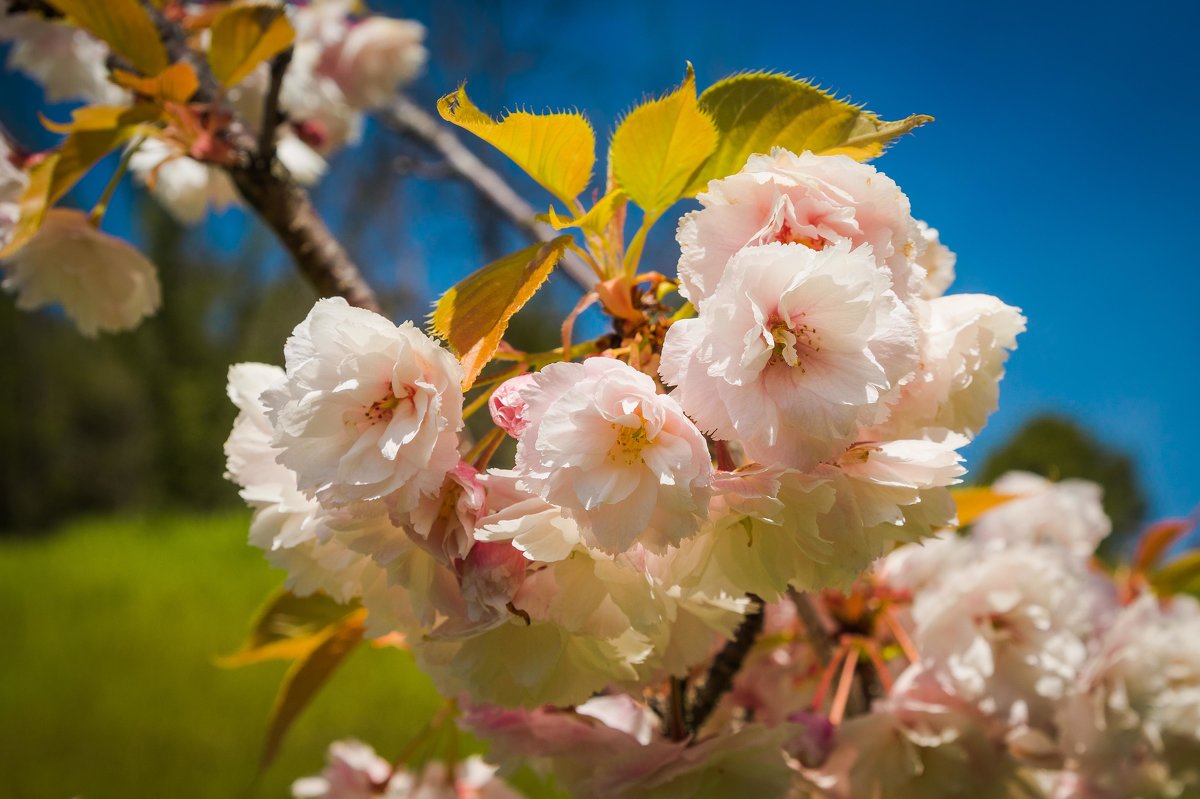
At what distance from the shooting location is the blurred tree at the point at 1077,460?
4270 millimetres

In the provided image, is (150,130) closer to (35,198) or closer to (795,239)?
(35,198)

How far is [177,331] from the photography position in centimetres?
848

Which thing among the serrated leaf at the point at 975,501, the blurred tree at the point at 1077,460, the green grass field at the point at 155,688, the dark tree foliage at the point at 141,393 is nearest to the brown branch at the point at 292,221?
the serrated leaf at the point at 975,501

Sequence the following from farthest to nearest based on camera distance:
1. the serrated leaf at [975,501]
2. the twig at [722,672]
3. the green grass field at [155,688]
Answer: the green grass field at [155,688] < the serrated leaf at [975,501] < the twig at [722,672]

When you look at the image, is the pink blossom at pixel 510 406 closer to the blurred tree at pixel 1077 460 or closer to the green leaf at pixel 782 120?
the green leaf at pixel 782 120

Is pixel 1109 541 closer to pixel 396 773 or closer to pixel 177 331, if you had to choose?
pixel 396 773

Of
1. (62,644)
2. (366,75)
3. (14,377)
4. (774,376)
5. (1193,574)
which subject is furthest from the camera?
(14,377)

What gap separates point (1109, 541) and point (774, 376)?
3.98 meters

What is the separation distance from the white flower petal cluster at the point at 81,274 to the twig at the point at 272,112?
126 millimetres

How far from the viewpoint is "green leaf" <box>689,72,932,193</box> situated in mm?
379

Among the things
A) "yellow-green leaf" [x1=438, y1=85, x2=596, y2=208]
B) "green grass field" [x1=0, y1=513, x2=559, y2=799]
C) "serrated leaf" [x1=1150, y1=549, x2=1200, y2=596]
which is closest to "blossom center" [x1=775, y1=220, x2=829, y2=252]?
"yellow-green leaf" [x1=438, y1=85, x2=596, y2=208]

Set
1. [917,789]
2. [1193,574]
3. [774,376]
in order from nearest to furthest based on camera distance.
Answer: [774,376], [917,789], [1193,574]

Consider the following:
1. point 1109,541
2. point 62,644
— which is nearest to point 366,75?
point 62,644

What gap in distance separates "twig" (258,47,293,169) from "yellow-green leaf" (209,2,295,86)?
0.05 ft
